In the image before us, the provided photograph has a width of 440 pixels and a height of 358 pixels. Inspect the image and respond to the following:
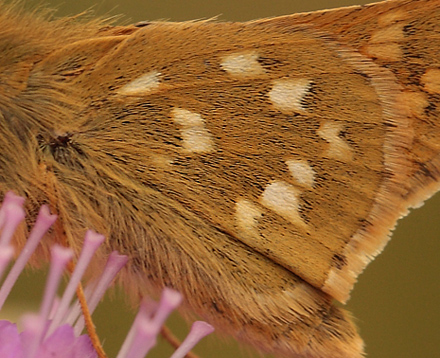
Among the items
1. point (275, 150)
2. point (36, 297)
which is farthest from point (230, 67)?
point (36, 297)

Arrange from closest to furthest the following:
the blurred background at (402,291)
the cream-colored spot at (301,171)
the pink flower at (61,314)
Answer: the pink flower at (61,314), the cream-colored spot at (301,171), the blurred background at (402,291)

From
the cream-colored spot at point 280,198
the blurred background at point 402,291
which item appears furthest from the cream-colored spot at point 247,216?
the blurred background at point 402,291

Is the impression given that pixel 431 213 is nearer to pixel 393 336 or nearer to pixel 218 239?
pixel 393 336

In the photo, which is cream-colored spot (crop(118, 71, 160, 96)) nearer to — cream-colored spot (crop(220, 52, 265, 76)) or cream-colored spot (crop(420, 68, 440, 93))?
cream-colored spot (crop(220, 52, 265, 76))

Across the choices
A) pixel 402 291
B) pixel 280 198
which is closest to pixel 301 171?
pixel 280 198

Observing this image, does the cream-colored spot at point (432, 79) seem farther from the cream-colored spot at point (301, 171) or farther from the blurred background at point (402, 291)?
the blurred background at point (402, 291)

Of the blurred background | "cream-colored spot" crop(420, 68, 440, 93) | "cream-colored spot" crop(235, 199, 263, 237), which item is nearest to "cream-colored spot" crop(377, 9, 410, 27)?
"cream-colored spot" crop(420, 68, 440, 93)
